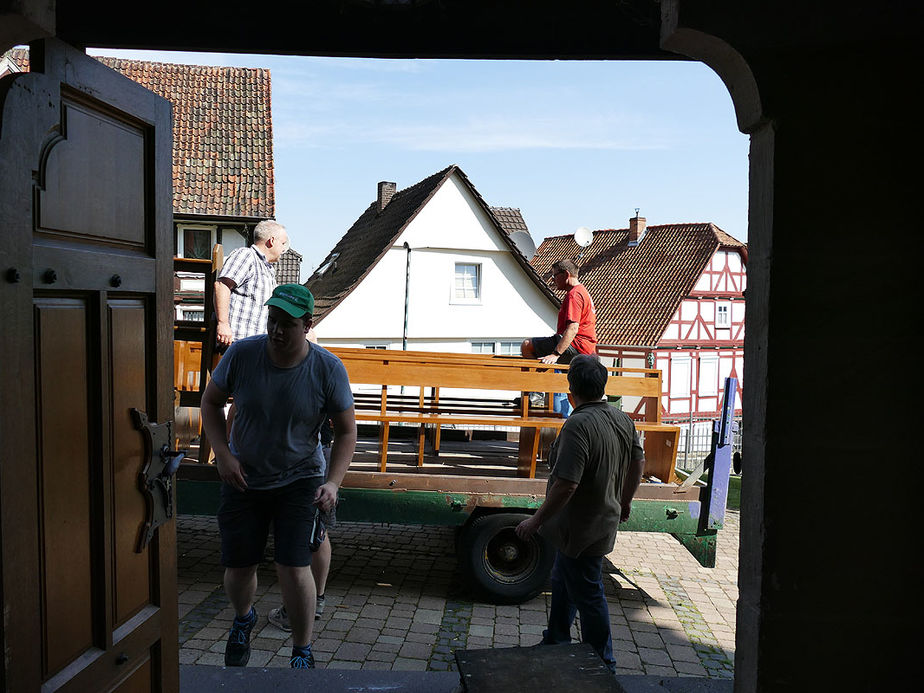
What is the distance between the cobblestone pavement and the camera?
468cm

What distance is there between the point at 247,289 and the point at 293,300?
1708 millimetres

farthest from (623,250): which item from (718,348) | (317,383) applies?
(317,383)

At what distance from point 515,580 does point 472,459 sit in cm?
133

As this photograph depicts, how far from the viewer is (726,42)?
2.16 meters

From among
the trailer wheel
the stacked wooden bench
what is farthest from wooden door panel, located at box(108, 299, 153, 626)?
the trailer wheel

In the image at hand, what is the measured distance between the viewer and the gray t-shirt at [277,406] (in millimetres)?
3482

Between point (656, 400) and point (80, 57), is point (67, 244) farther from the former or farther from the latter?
point (656, 400)

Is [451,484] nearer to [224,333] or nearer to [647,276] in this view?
[224,333]

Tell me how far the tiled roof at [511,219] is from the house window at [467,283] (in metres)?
5.60

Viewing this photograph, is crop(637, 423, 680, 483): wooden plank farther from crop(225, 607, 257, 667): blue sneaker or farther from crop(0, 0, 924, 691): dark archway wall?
crop(0, 0, 924, 691): dark archway wall

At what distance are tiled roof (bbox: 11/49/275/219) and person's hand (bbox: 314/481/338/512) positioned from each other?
43.0ft

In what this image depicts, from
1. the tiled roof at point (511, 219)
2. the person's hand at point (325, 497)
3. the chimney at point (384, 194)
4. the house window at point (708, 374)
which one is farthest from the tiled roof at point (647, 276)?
the person's hand at point (325, 497)

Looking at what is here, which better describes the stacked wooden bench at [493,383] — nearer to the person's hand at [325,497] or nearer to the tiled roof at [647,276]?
the person's hand at [325,497]

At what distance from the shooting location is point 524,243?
75.5 feet
